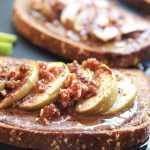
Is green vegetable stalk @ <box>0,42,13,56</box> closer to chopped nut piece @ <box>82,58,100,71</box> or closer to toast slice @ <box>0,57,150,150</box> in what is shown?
chopped nut piece @ <box>82,58,100,71</box>

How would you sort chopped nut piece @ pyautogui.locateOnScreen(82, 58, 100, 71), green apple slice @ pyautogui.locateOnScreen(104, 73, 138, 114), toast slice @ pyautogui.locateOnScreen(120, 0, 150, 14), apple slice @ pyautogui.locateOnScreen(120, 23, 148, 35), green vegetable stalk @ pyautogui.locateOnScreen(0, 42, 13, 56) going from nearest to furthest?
green apple slice @ pyautogui.locateOnScreen(104, 73, 138, 114) → chopped nut piece @ pyautogui.locateOnScreen(82, 58, 100, 71) → green vegetable stalk @ pyautogui.locateOnScreen(0, 42, 13, 56) → apple slice @ pyautogui.locateOnScreen(120, 23, 148, 35) → toast slice @ pyautogui.locateOnScreen(120, 0, 150, 14)

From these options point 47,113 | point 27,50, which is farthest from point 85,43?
point 47,113

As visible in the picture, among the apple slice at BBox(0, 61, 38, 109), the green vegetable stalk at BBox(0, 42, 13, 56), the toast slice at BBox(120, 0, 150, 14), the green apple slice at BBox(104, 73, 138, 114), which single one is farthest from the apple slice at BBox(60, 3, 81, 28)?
the apple slice at BBox(0, 61, 38, 109)

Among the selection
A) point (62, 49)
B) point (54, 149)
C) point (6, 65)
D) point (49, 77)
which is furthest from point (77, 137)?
point (62, 49)

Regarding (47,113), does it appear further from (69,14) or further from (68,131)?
(69,14)

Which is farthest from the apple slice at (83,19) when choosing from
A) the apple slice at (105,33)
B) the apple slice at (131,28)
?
the apple slice at (131,28)

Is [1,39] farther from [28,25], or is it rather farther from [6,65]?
[6,65]
